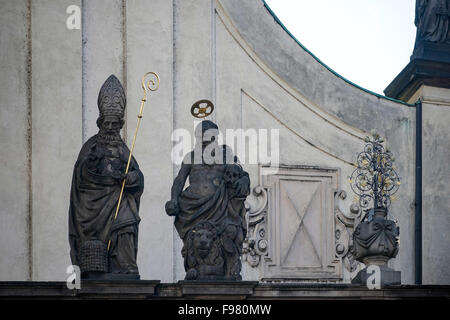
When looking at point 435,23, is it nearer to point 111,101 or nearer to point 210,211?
point 210,211

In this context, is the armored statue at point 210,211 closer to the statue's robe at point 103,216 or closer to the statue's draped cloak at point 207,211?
the statue's draped cloak at point 207,211

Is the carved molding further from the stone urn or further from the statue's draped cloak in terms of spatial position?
the statue's draped cloak

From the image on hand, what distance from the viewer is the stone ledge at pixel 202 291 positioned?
2002 cm

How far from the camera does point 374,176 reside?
23.7m

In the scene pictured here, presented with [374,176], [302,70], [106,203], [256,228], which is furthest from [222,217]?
[302,70]

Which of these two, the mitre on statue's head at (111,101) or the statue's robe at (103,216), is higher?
the mitre on statue's head at (111,101)

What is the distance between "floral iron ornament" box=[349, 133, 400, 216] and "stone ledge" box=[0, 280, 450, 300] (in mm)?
2072

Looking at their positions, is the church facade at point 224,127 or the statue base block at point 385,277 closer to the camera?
the statue base block at point 385,277

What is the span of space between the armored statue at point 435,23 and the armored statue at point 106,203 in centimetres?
665

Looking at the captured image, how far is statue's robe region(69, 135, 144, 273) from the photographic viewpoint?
20562 millimetres

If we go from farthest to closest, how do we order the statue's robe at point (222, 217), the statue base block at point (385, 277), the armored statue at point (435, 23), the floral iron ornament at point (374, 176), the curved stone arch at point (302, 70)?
the armored statue at point (435, 23) < the curved stone arch at point (302, 70) < the floral iron ornament at point (374, 176) < the statue base block at point (385, 277) < the statue's robe at point (222, 217)

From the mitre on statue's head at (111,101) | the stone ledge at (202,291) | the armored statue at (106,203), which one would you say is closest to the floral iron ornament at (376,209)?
the stone ledge at (202,291)

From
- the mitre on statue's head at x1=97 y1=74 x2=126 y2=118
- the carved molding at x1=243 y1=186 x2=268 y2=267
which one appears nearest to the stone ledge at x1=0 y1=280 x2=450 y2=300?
the mitre on statue's head at x1=97 y1=74 x2=126 y2=118
